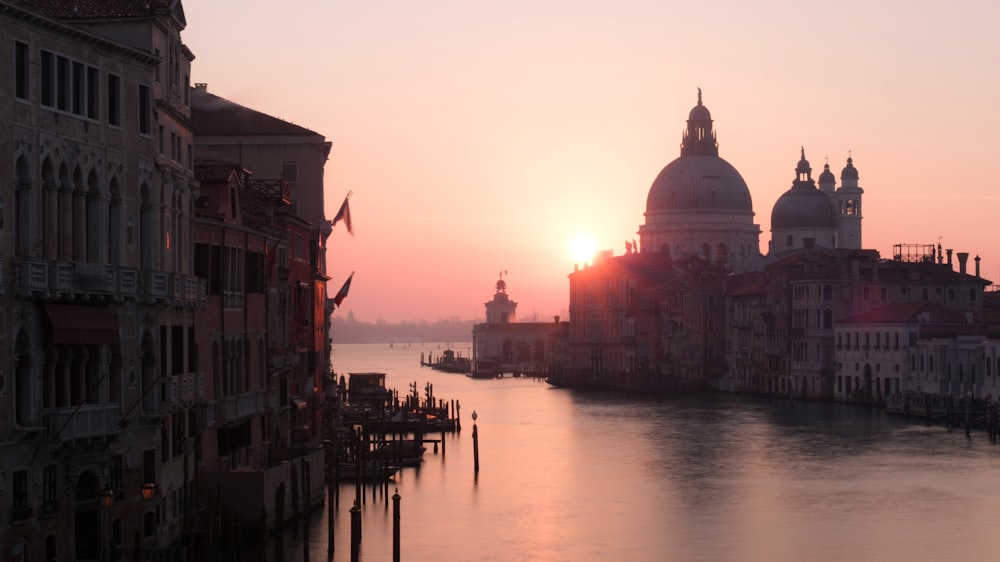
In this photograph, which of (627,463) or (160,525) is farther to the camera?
(627,463)

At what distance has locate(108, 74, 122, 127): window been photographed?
22688 mm

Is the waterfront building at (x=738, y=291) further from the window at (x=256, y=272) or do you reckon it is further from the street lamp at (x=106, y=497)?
the street lamp at (x=106, y=497)

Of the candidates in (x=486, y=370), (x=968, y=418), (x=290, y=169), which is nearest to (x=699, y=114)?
(x=486, y=370)

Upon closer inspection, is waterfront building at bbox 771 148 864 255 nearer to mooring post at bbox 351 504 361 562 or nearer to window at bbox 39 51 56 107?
mooring post at bbox 351 504 361 562

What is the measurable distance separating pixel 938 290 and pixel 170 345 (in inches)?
2643

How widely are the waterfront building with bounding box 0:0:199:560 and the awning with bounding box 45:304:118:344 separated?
22 mm

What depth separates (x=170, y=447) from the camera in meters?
25.2

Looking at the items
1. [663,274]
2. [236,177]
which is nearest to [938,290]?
[663,274]

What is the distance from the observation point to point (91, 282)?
71.3 ft

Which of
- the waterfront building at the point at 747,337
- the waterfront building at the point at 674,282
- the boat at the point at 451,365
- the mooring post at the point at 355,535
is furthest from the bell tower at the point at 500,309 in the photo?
the mooring post at the point at 355,535

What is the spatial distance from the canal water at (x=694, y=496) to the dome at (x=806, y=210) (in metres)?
56.0

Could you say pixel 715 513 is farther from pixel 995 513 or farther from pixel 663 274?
pixel 663 274

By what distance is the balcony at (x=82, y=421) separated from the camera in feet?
68.5

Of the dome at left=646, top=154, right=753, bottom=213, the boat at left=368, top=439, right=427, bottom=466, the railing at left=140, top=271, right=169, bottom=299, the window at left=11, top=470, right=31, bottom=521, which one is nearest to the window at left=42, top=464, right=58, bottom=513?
the window at left=11, top=470, right=31, bottom=521
